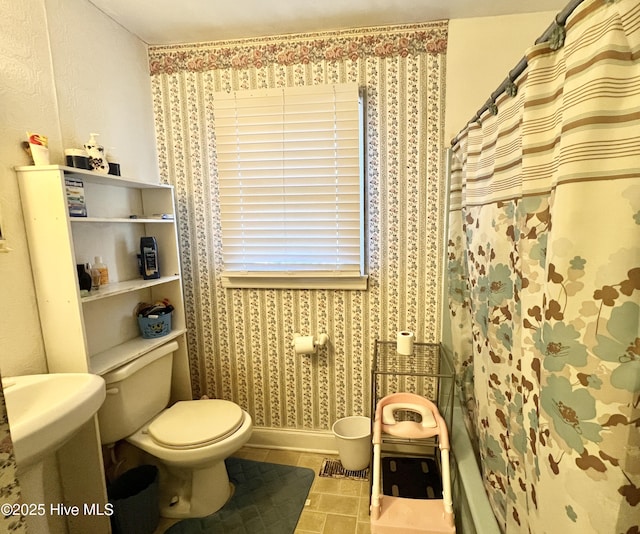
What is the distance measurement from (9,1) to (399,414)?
2.55m

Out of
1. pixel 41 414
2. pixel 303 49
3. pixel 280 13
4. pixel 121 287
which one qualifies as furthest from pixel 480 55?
pixel 41 414

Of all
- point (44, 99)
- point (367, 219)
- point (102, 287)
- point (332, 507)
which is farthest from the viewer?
point (367, 219)

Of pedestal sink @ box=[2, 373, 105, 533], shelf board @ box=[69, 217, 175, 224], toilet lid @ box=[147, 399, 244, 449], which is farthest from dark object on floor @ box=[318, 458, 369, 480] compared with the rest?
shelf board @ box=[69, 217, 175, 224]

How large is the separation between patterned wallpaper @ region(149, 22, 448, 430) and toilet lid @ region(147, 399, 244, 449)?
410 millimetres

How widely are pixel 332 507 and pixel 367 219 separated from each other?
1.50 meters

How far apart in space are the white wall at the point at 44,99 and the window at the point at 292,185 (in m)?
0.50

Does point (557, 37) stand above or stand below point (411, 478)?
above

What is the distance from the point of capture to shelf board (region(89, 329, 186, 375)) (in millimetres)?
1501

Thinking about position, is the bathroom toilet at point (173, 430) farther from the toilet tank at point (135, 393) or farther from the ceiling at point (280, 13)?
the ceiling at point (280, 13)

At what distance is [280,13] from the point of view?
1.68 m

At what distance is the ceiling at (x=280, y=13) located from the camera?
5.26ft

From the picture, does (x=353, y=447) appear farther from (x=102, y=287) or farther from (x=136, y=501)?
(x=102, y=287)

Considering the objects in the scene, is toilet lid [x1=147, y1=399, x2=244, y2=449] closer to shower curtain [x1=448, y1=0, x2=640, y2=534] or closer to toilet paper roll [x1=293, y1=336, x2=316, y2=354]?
toilet paper roll [x1=293, y1=336, x2=316, y2=354]

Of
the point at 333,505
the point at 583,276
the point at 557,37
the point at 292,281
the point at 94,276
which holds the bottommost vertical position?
the point at 333,505
